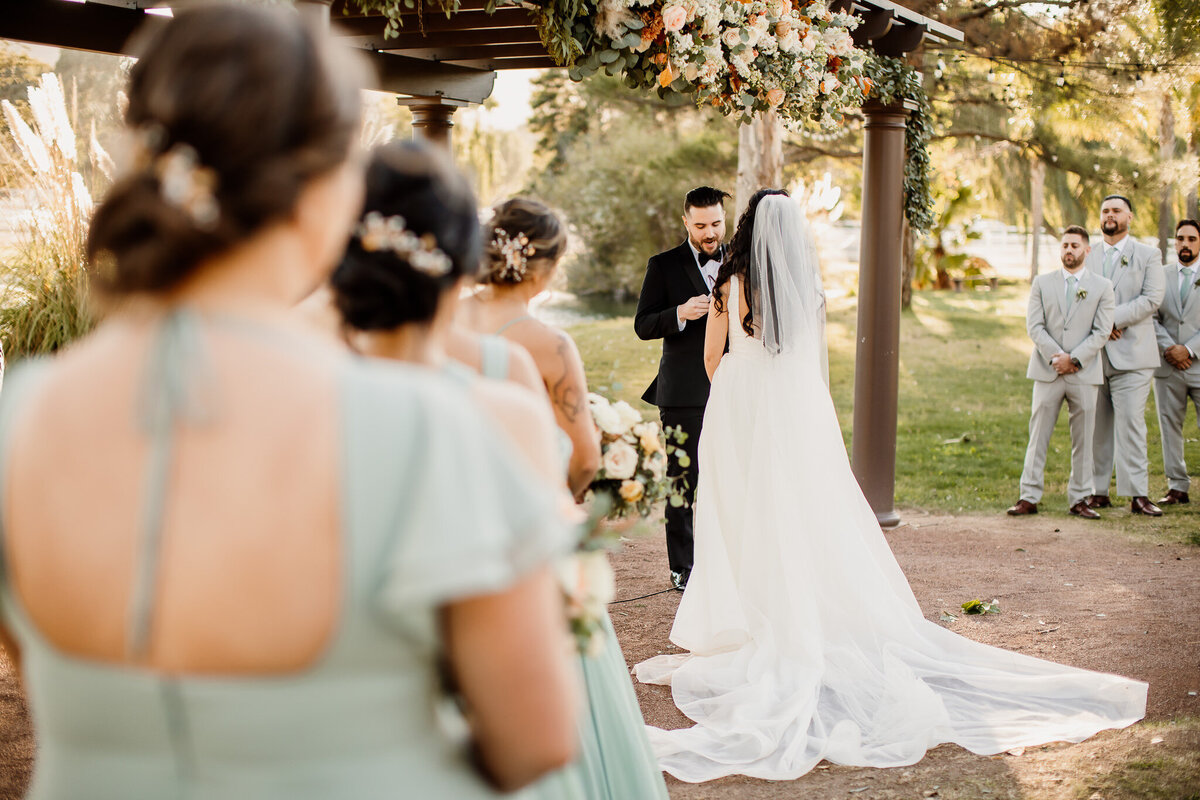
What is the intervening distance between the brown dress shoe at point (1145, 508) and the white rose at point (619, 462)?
651cm

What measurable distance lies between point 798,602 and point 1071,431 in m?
4.51

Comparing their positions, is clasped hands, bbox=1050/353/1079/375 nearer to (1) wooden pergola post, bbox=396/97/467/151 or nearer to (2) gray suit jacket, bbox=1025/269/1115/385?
(2) gray suit jacket, bbox=1025/269/1115/385

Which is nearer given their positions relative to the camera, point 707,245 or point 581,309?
point 707,245

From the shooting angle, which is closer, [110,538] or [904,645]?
[110,538]

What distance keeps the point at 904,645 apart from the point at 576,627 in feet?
11.5

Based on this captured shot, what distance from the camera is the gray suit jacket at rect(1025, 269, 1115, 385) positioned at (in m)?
7.99

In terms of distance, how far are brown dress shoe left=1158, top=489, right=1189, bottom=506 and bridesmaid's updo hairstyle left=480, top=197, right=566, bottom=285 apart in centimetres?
730

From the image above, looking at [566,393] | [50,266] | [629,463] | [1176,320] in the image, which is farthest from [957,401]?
[566,393]

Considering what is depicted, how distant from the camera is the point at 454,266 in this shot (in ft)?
5.00

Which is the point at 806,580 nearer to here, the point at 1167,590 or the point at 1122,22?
the point at 1167,590

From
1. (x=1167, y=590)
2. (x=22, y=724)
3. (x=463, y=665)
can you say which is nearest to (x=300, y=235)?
(x=463, y=665)

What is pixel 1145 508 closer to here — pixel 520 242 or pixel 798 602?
pixel 798 602

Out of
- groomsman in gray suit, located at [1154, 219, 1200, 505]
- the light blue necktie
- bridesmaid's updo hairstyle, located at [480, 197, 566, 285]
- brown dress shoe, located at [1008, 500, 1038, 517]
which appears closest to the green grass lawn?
brown dress shoe, located at [1008, 500, 1038, 517]

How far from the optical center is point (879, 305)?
7.39 meters
